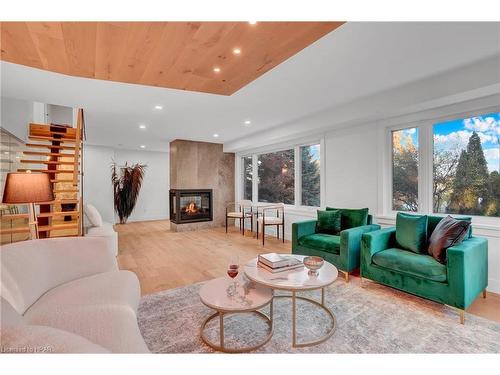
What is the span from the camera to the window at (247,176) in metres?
6.86

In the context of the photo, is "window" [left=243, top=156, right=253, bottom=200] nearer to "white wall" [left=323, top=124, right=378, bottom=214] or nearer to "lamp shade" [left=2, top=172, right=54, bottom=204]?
"white wall" [left=323, top=124, right=378, bottom=214]

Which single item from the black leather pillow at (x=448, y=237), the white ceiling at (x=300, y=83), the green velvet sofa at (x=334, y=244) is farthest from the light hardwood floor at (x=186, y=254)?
the white ceiling at (x=300, y=83)

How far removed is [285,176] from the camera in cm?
570

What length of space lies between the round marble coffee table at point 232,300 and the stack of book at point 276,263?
183mm

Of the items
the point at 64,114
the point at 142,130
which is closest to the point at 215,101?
the point at 142,130

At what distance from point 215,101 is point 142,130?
8.29ft

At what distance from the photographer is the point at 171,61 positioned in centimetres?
204

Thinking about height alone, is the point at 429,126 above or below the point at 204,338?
above

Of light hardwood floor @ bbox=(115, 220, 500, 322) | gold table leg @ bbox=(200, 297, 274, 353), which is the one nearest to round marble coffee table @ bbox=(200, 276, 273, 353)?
gold table leg @ bbox=(200, 297, 274, 353)

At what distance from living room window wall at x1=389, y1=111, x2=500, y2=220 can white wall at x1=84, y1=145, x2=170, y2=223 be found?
22.6 ft

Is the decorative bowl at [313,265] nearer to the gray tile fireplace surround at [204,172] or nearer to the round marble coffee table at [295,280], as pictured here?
the round marble coffee table at [295,280]

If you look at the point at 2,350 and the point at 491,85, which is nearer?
the point at 2,350

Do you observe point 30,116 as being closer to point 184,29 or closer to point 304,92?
point 184,29

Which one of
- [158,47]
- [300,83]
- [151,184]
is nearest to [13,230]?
[158,47]
